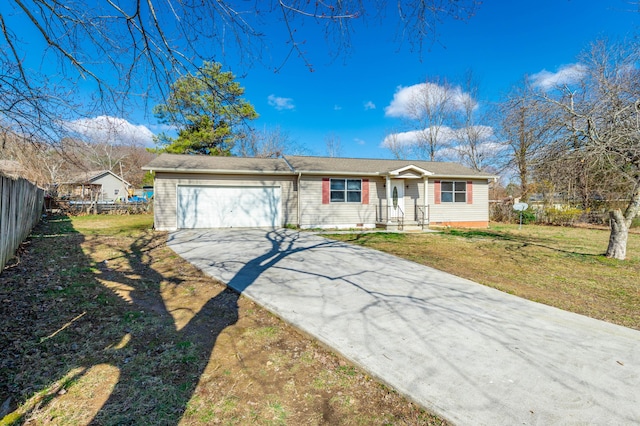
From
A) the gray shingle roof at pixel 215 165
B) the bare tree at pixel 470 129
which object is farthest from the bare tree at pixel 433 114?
the gray shingle roof at pixel 215 165

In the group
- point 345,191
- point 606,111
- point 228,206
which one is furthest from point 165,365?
point 345,191

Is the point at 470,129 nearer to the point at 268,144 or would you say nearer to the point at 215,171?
the point at 268,144

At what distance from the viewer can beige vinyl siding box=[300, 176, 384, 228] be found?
45.1 ft

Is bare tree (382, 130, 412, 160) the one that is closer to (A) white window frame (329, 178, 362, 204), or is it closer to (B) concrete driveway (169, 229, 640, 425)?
(A) white window frame (329, 178, 362, 204)

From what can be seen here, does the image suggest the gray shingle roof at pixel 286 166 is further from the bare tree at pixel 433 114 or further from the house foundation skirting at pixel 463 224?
the bare tree at pixel 433 114

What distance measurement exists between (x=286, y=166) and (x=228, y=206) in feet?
10.5

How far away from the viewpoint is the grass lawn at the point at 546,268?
185 inches

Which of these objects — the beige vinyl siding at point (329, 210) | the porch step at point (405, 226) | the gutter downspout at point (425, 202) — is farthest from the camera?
the gutter downspout at point (425, 202)

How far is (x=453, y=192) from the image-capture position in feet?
51.0

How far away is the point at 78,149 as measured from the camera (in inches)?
169

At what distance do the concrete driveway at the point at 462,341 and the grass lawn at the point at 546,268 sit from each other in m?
0.67

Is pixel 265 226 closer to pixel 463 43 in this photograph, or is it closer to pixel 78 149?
pixel 78 149

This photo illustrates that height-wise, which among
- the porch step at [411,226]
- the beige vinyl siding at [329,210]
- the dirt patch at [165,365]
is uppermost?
the beige vinyl siding at [329,210]

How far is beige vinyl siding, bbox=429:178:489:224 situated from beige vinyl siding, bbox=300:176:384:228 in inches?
116
